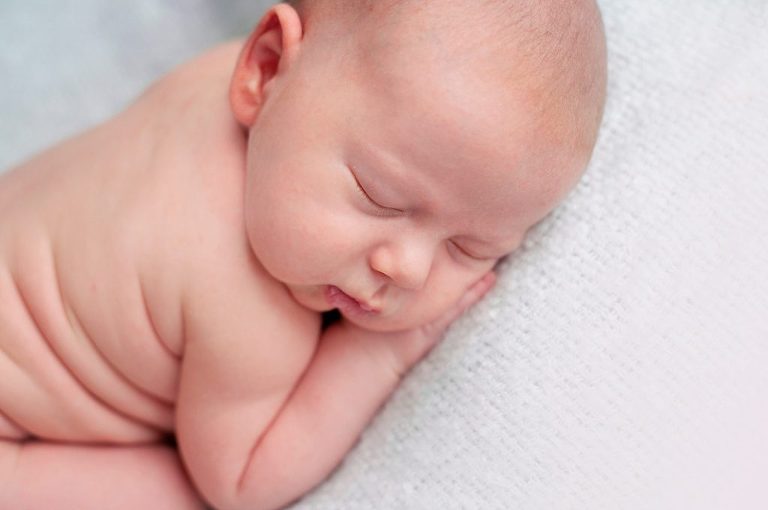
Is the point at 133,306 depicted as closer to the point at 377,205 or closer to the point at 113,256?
the point at 113,256

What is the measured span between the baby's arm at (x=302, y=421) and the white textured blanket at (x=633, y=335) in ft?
0.09

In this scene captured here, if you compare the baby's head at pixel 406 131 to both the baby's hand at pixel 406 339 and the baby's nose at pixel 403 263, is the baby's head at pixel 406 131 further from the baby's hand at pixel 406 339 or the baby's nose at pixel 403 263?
the baby's hand at pixel 406 339

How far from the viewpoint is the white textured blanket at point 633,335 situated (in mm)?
1172

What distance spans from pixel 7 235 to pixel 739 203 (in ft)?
3.06

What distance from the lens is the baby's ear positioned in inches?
48.0

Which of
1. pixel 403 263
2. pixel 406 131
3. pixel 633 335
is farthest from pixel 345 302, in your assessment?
pixel 633 335

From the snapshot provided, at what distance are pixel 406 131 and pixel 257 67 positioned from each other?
0.84ft

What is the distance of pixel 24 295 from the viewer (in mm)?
1310

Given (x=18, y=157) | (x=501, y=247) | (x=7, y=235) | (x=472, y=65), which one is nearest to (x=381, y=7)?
(x=472, y=65)

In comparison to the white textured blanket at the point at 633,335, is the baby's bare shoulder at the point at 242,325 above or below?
above

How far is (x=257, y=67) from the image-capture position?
125 cm

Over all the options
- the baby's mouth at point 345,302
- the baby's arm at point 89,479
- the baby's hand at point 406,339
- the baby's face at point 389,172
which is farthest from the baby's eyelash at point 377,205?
the baby's arm at point 89,479

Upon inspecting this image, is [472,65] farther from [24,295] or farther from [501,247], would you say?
[24,295]

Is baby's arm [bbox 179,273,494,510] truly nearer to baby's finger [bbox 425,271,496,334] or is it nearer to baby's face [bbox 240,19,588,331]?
baby's finger [bbox 425,271,496,334]
